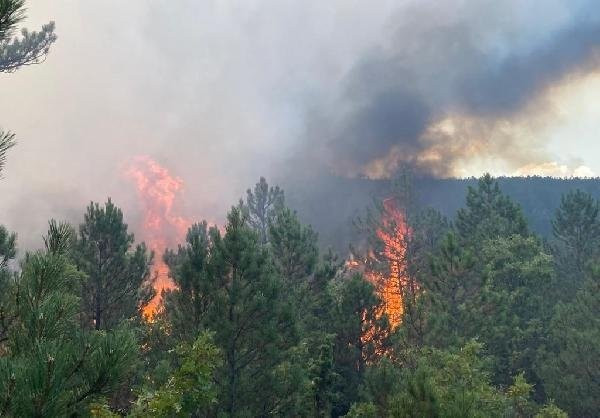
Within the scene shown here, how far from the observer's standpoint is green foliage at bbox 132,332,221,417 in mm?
8031

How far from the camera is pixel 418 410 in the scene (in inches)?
369

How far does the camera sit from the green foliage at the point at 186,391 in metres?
8.03

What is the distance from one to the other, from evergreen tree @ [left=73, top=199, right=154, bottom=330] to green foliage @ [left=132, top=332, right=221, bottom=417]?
10.9 meters

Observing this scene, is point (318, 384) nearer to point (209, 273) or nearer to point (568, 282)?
point (209, 273)

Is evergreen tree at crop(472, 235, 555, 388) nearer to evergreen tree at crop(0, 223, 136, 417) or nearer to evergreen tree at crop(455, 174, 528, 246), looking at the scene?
evergreen tree at crop(455, 174, 528, 246)

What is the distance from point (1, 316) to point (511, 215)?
40053 mm

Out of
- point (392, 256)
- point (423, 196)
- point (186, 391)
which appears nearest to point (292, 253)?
point (186, 391)

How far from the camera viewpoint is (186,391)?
8930mm

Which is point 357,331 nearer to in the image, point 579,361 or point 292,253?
point 292,253

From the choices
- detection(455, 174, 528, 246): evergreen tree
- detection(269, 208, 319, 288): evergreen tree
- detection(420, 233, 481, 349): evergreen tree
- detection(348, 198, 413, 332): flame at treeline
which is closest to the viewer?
detection(420, 233, 481, 349): evergreen tree

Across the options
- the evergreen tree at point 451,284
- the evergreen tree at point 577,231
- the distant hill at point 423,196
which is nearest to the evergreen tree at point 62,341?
the evergreen tree at point 451,284

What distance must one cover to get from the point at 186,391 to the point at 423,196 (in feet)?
416

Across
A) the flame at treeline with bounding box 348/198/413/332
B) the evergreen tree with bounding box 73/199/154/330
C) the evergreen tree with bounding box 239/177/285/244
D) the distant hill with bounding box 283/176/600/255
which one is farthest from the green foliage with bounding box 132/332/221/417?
the distant hill with bounding box 283/176/600/255

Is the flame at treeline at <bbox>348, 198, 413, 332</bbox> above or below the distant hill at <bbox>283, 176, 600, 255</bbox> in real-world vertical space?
below
